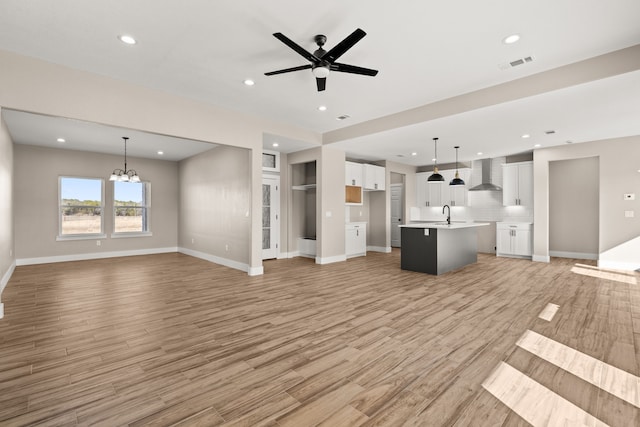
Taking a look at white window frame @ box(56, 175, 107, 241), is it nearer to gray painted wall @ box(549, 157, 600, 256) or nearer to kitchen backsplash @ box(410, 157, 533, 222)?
kitchen backsplash @ box(410, 157, 533, 222)

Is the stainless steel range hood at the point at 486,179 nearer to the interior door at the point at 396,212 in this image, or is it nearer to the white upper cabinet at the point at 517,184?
the white upper cabinet at the point at 517,184

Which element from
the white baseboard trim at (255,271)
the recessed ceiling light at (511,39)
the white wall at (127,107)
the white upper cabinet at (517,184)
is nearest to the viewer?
the recessed ceiling light at (511,39)

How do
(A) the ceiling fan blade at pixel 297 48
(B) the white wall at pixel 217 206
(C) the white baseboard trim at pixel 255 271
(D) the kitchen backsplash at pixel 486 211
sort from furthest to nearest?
(D) the kitchen backsplash at pixel 486 211 < (B) the white wall at pixel 217 206 < (C) the white baseboard trim at pixel 255 271 < (A) the ceiling fan blade at pixel 297 48

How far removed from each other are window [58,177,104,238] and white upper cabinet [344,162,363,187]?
22.1 ft

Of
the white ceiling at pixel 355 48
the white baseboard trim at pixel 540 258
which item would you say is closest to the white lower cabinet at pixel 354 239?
the white ceiling at pixel 355 48

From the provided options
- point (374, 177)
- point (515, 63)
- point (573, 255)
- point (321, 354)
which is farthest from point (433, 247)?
point (573, 255)

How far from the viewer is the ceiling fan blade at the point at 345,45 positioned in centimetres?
270

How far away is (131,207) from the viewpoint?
28.7ft

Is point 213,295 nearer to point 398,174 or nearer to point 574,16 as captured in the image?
point 574,16

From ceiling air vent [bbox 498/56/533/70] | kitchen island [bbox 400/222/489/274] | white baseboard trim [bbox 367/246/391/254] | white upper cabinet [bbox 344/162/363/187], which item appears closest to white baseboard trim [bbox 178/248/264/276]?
kitchen island [bbox 400/222/489/274]

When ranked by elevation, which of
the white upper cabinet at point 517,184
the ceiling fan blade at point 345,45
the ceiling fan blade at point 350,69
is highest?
the ceiling fan blade at point 345,45

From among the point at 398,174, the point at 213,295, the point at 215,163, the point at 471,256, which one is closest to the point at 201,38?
the point at 213,295

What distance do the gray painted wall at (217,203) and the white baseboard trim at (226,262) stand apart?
0.08 metres

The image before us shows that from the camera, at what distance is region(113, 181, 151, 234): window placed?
8500 mm
